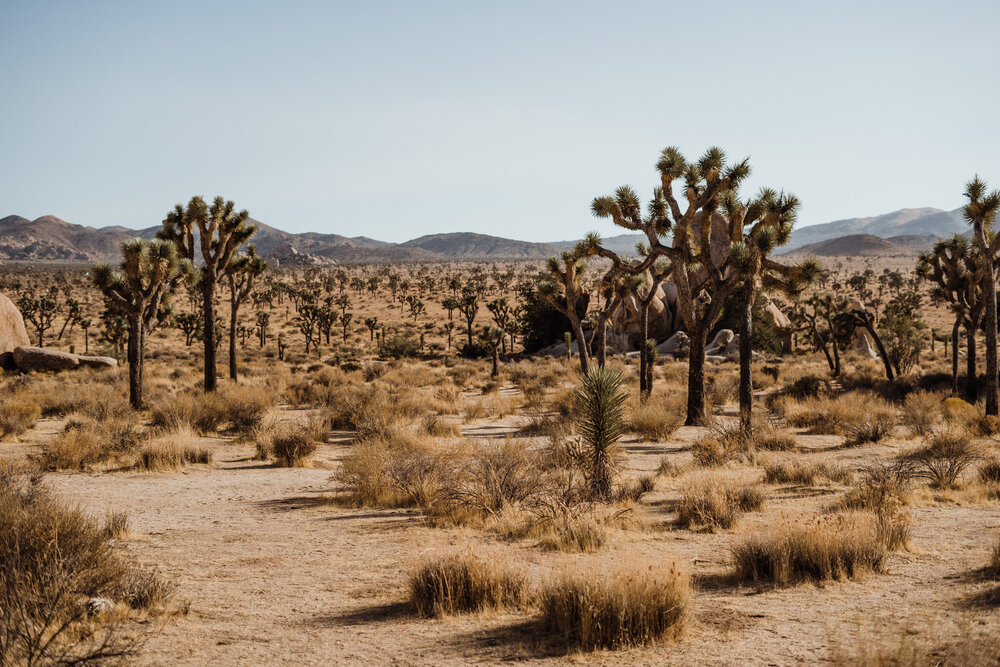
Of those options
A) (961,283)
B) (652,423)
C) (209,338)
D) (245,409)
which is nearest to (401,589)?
(652,423)

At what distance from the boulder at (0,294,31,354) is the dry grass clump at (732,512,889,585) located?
3717 cm

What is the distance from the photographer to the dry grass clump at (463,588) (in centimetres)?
598

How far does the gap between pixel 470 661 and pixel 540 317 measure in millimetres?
42453

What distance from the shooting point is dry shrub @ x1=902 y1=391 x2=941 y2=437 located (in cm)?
1578

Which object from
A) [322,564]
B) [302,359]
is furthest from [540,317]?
[322,564]

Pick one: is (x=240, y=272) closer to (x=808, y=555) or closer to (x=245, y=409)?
(x=245, y=409)

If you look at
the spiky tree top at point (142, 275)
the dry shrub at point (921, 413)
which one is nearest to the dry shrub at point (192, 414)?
the spiky tree top at point (142, 275)

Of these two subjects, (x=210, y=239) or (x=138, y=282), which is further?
(x=210, y=239)

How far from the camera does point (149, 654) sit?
501cm

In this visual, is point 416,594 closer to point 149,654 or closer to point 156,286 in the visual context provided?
point 149,654

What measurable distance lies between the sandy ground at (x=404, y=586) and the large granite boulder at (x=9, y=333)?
88.6 feet

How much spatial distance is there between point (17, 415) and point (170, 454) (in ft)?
22.4

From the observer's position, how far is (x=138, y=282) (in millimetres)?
19938

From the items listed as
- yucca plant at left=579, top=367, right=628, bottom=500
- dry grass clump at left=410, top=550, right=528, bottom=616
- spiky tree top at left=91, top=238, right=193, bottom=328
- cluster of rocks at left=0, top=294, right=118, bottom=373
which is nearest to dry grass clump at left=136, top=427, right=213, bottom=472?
yucca plant at left=579, top=367, right=628, bottom=500
